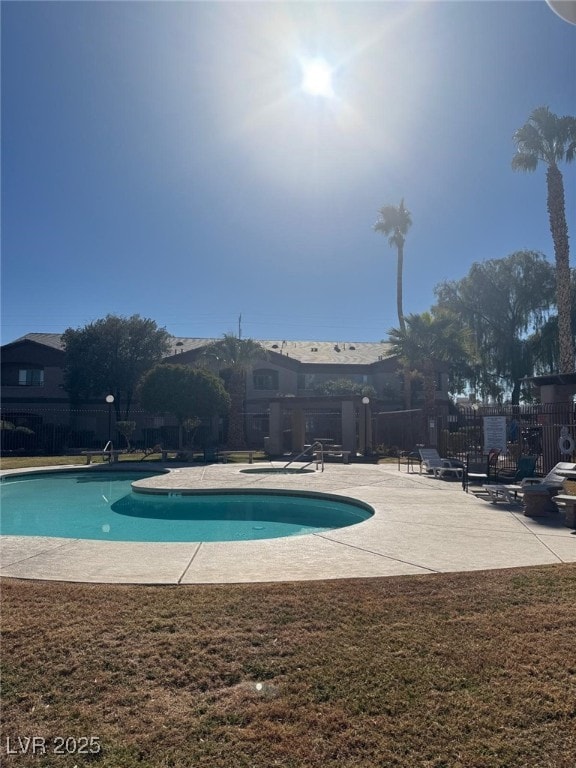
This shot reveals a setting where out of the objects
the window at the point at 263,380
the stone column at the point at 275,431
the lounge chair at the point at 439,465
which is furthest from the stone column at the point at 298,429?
the window at the point at 263,380

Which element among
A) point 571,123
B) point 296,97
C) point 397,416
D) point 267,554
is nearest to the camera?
point 267,554

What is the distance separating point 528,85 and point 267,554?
1148cm

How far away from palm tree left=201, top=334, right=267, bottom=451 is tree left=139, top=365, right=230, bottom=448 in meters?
4.35

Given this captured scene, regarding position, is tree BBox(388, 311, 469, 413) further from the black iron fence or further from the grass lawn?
the grass lawn

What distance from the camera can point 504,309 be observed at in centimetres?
3809

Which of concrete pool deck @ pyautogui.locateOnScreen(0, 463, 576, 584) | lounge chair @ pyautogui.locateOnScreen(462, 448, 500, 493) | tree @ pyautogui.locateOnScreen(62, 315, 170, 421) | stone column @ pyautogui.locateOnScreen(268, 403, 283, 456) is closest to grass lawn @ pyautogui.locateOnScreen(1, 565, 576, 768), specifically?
concrete pool deck @ pyautogui.locateOnScreen(0, 463, 576, 584)

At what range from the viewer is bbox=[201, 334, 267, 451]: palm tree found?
107 feet

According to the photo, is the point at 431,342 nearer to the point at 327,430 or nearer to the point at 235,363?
the point at 327,430

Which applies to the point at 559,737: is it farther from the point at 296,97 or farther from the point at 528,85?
the point at 528,85

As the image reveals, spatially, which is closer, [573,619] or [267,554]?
[573,619]

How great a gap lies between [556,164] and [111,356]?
97.3 feet

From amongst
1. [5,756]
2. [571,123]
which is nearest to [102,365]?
[571,123]

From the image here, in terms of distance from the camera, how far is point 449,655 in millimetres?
3682

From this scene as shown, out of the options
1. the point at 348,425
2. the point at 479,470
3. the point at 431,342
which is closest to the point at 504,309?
the point at 431,342
